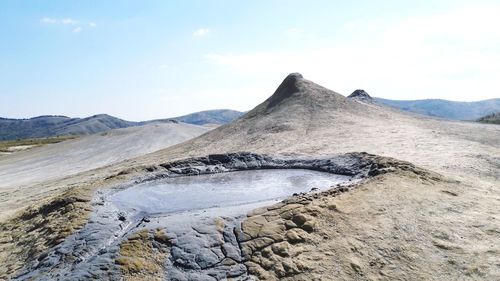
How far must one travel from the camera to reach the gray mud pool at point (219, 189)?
9031 mm

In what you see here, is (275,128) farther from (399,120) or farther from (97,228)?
(97,228)

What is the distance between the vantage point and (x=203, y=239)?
7094mm

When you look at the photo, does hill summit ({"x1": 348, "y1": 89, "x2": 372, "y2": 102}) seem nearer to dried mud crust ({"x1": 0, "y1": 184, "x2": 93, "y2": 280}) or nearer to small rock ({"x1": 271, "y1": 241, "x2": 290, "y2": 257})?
dried mud crust ({"x1": 0, "y1": 184, "x2": 93, "y2": 280})

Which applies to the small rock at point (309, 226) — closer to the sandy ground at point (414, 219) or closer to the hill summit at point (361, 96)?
the sandy ground at point (414, 219)

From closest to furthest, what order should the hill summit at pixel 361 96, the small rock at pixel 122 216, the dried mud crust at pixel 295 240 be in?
the dried mud crust at pixel 295 240 → the small rock at pixel 122 216 → the hill summit at pixel 361 96

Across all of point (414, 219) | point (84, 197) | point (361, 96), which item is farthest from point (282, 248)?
point (361, 96)

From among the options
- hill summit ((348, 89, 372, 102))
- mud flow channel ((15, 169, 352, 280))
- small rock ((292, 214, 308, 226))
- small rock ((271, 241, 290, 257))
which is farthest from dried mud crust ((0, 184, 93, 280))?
hill summit ((348, 89, 372, 102))

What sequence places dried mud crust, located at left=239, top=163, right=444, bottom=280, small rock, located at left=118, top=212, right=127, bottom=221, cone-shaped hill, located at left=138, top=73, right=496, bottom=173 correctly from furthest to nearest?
1. cone-shaped hill, located at left=138, top=73, right=496, bottom=173
2. small rock, located at left=118, top=212, right=127, bottom=221
3. dried mud crust, located at left=239, top=163, right=444, bottom=280

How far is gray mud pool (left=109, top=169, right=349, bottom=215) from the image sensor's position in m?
9.03

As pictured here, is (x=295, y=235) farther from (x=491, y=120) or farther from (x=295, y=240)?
(x=491, y=120)

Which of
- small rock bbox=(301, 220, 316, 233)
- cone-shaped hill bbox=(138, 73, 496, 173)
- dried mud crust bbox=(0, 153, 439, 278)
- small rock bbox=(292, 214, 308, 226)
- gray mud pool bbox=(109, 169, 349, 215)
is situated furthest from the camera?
cone-shaped hill bbox=(138, 73, 496, 173)

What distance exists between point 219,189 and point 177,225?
113 inches

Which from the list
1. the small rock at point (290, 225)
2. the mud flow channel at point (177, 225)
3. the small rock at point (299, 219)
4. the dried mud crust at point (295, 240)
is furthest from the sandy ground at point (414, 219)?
the mud flow channel at point (177, 225)

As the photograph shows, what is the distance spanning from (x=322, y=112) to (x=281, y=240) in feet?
57.1
